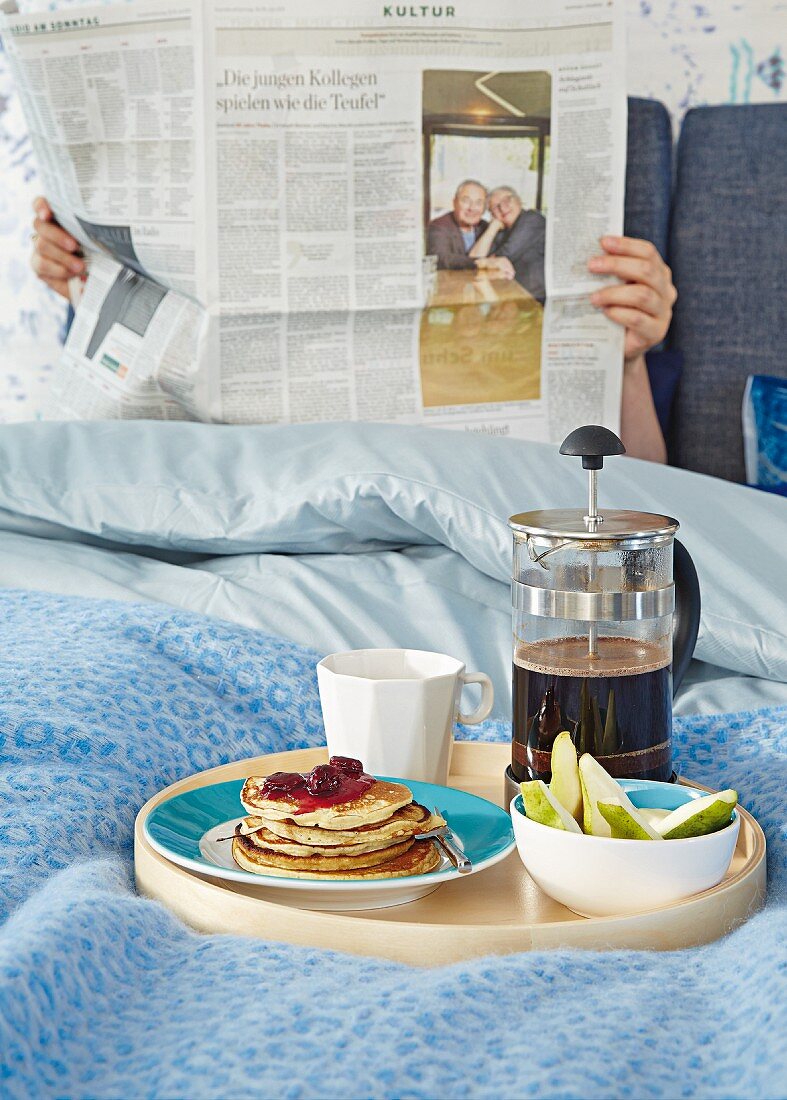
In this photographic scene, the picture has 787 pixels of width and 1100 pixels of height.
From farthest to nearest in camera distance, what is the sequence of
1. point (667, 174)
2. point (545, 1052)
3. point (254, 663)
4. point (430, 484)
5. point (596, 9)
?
point (667, 174) < point (596, 9) < point (430, 484) < point (254, 663) < point (545, 1052)

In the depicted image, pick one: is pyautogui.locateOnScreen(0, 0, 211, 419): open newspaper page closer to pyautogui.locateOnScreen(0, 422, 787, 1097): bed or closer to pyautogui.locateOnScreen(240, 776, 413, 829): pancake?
pyautogui.locateOnScreen(0, 422, 787, 1097): bed

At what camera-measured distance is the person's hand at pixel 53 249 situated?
1.66 m

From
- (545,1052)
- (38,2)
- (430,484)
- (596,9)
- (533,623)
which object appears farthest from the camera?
(38,2)

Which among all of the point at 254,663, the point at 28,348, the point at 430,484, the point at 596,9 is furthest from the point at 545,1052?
the point at 28,348

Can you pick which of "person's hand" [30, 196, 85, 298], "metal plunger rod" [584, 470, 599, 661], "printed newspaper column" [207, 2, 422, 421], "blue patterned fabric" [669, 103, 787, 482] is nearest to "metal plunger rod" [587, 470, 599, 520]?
"metal plunger rod" [584, 470, 599, 661]

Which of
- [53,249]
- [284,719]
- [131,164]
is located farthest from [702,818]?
[53,249]

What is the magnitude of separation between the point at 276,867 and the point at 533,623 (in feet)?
0.70

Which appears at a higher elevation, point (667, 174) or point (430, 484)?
point (667, 174)

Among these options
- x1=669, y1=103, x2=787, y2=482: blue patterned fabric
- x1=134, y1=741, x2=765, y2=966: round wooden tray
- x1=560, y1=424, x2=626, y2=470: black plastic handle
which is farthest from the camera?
x1=669, y1=103, x2=787, y2=482: blue patterned fabric

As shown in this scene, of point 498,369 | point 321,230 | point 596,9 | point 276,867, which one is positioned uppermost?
point 596,9

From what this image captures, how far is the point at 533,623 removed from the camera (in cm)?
66

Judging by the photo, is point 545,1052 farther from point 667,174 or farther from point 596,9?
point 667,174

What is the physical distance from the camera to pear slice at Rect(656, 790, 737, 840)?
526 millimetres

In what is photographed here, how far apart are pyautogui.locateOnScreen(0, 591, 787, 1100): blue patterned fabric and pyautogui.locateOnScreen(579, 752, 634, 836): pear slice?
0.07m
